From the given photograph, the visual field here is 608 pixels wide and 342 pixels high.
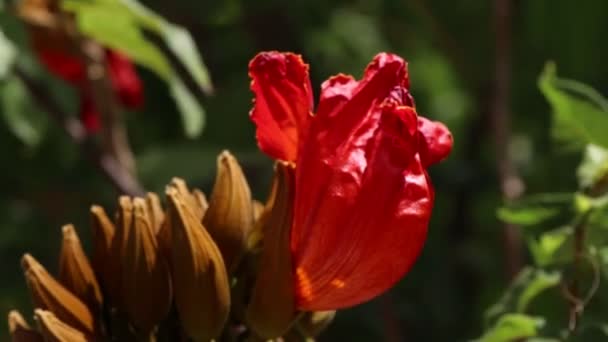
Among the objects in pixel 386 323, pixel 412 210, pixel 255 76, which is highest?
pixel 255 76

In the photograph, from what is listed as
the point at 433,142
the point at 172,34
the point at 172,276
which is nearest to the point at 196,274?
the point at 172,276

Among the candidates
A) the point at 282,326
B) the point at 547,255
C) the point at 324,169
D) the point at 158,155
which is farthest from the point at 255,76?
the point at 158,155

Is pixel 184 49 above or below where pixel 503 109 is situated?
above

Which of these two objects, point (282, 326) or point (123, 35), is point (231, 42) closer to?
point (123, 35)

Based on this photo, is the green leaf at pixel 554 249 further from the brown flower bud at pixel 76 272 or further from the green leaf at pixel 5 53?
the green leaf at pixel 5 53

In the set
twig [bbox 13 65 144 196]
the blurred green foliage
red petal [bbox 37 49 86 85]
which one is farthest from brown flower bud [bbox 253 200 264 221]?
the blurred green foliage

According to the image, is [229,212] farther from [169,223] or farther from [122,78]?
[122,78]
